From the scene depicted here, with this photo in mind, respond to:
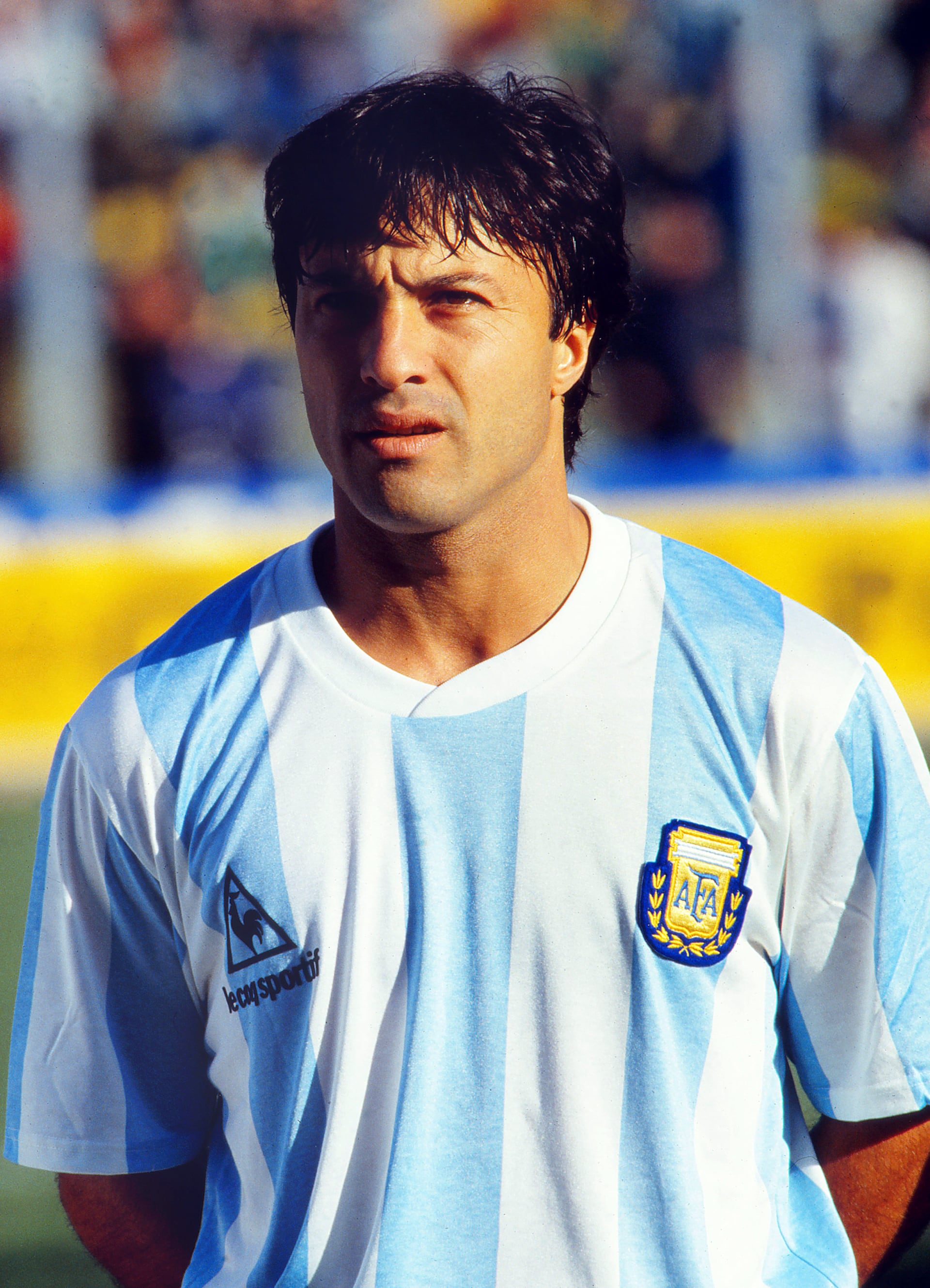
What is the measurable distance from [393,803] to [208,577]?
483 cm

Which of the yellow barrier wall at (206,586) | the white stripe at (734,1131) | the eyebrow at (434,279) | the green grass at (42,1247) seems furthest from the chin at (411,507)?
the yellow barrier wall at (206,586)

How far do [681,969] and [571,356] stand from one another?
0.77 meters

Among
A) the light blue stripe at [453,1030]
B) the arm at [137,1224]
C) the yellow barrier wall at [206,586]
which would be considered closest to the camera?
the light blue stripe at [453,1030]

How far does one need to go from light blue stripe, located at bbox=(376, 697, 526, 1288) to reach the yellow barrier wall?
478 centimetres

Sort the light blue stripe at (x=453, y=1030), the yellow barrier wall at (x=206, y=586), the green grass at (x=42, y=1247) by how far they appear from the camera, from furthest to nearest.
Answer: the yellow barrier wall at (x=206, y=586) → the green grass at (x=42, y=1247) → the light blue stripe at (x=453, y=1030)

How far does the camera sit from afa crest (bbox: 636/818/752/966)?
1.58 meters

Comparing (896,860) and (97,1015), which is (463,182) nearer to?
(896,860)

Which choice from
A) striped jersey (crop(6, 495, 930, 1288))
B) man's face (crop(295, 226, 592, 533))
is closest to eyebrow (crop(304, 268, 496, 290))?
man's face (crop(295, 226, 592, 533))

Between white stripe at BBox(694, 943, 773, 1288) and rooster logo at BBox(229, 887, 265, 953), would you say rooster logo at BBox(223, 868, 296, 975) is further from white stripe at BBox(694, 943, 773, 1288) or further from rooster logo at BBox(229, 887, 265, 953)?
white stripe at BBox(694, 943, 773, 1288)

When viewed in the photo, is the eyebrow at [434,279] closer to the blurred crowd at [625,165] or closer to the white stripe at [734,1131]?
the white stripe at [734,1131]

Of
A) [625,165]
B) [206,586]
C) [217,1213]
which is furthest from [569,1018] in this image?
[625,165]

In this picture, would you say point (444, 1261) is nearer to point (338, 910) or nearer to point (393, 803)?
point (338, 910)

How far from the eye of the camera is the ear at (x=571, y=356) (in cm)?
176

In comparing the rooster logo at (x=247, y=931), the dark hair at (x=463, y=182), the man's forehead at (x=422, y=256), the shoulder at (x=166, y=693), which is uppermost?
the dark hair at (x=463, y=182)
